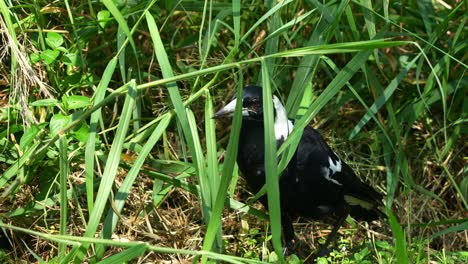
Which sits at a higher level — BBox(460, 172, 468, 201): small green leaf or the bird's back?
the bird's back

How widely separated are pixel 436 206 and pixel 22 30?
64.7 inches

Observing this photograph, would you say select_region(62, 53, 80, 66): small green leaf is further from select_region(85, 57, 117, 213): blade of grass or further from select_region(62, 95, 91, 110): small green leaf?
select_region(85, 57, 117, 213): blade of grass

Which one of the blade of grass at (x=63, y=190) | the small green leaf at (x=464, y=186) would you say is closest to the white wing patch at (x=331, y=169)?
the small green leaf at (x=464, y=186)

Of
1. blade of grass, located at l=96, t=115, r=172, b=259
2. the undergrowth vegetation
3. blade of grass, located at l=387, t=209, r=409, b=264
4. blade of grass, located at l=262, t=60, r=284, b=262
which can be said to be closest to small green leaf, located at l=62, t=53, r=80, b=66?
the undergrowth vegetation

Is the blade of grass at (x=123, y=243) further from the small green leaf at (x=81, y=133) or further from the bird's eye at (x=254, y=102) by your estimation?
the bird's eye at (x=254, y=102)

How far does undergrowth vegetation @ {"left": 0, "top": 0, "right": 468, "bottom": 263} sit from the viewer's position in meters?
2.28

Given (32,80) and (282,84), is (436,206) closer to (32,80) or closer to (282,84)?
(282,84)

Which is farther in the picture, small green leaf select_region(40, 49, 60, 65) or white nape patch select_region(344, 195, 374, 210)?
white nape patch select_region(344, 195, 374, 210)

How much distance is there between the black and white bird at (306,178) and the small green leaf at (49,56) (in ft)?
1.80

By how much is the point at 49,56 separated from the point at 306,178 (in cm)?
92

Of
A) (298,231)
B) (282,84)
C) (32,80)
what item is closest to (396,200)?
(298,231)

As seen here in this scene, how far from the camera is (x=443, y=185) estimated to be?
3396 mm

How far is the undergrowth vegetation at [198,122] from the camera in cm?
228

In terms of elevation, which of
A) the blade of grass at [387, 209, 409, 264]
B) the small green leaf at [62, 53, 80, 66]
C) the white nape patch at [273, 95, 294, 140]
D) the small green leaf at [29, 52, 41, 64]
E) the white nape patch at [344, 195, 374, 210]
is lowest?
the white nape patch at [344, 195, 374, 210]
